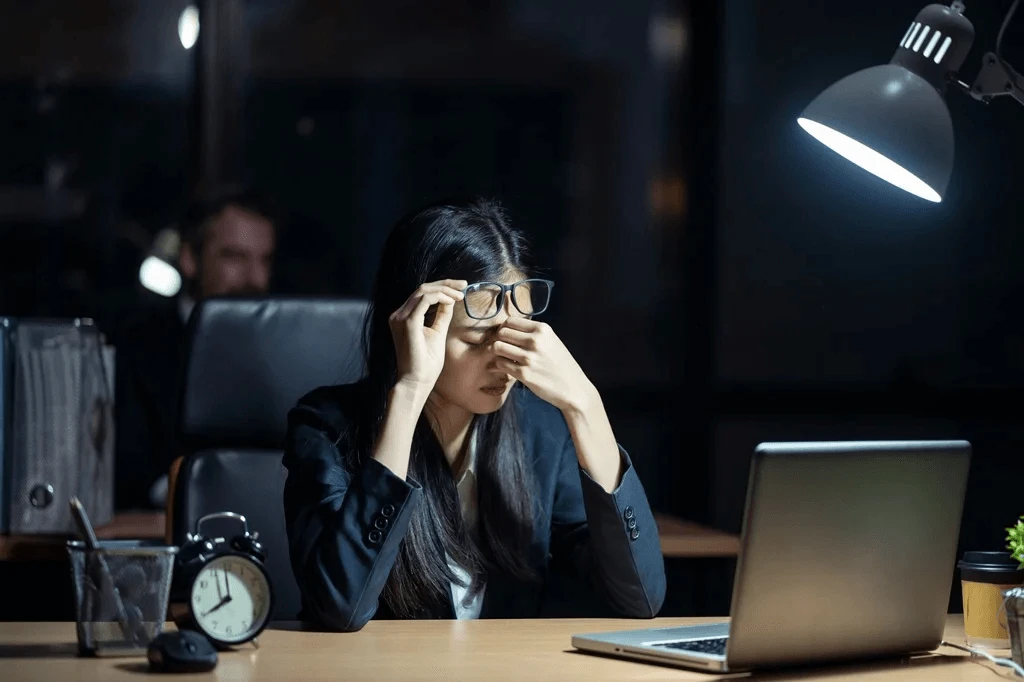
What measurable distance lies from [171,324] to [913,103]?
220 centimetres

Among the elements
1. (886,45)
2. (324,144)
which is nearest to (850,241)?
(886,45)

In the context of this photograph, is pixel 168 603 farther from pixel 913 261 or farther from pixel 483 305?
pixel 913 261

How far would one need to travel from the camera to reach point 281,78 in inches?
131

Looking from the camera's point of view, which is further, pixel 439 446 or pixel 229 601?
pixel 439 446

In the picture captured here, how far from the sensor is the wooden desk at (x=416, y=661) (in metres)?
1.25

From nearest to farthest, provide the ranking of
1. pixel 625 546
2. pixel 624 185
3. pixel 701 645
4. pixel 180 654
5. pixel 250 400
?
pixel 180 654, pixel 701 645, pixel 625 546, pixel 250 400, pixel 624 185

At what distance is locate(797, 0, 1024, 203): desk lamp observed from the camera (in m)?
1.56

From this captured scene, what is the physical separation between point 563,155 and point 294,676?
7.95 ft

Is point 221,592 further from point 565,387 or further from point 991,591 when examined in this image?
point 991,591

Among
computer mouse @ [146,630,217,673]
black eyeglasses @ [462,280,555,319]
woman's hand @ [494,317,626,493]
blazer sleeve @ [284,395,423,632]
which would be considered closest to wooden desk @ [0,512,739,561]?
woman's hand @ [494,317,626,493]

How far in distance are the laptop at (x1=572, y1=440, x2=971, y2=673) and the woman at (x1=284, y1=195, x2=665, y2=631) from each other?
1.31 feet

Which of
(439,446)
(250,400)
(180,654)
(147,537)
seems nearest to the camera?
(180,654)

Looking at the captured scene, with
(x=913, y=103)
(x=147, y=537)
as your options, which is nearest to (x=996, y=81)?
(x=913, y=103)

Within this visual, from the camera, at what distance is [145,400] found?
10.5 ft
